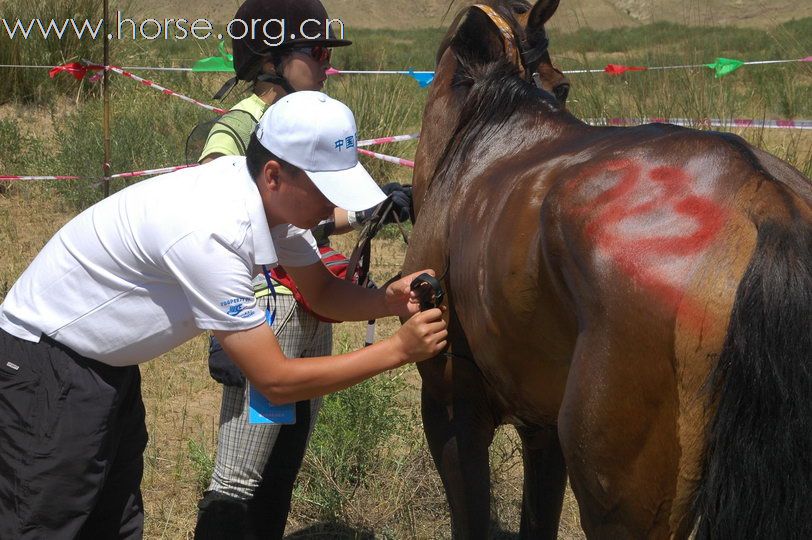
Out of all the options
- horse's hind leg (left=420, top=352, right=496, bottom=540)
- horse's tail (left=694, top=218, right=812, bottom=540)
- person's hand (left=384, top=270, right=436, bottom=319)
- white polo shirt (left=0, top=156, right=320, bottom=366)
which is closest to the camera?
horse's tail (left=694, top=218, right=812, bottom=540)

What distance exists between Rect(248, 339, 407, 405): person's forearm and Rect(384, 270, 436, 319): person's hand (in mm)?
219

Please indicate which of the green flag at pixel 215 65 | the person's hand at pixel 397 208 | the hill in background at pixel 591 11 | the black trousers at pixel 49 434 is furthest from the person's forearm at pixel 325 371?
the hill in background at pixel 591 11

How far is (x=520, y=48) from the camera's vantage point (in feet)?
10.4

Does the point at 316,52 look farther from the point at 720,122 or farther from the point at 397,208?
the point at 720,122

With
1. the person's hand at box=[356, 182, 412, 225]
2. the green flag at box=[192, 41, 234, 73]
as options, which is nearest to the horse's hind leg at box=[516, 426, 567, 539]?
the person's hand at box=[356, 182, 412, 225]

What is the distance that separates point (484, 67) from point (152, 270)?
1480mm

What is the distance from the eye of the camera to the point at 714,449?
1.75 meters

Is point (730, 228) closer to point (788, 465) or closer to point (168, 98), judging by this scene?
point (788, 465)

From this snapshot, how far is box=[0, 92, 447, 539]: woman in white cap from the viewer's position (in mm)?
2152

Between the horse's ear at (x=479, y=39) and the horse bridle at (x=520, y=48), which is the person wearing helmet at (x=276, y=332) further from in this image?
the horse bridle at (x=520, y=48)

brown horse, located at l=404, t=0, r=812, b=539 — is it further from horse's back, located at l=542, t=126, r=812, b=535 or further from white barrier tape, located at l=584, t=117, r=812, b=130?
white barrier tape, located at l=584, t=117, r=812, b=130

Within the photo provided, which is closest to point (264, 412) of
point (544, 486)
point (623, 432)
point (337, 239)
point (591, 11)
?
point (544, 486)

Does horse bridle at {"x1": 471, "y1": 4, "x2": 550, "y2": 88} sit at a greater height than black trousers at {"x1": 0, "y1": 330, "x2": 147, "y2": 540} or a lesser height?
greater

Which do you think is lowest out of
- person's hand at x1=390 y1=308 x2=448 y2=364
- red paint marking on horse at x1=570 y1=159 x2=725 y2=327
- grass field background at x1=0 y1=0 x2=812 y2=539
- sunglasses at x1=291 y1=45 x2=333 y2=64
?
grass field background at x1=0 y1=0 x2=812 y2=539
